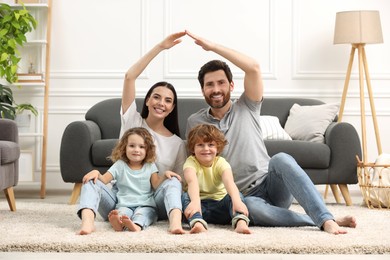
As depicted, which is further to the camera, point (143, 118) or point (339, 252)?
point (143, 118)

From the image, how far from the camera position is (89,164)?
4.67m

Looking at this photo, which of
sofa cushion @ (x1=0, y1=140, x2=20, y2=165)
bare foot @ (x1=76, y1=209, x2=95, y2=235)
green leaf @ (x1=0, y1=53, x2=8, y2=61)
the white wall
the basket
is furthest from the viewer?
the white wall

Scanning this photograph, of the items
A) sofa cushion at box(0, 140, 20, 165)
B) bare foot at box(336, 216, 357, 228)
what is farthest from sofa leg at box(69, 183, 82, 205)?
bare foot at box(336, 216, 357, 228)

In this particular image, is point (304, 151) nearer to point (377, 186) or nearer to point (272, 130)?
point (272, 130)

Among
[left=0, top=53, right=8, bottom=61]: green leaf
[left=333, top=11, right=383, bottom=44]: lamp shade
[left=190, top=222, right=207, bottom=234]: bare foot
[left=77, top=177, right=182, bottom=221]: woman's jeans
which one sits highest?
[left=333, top=11, right=383, bottom=44]: lamp shade

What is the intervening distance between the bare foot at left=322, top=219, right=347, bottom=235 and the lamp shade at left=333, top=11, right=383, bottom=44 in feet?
8.68

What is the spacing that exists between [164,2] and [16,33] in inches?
48.1

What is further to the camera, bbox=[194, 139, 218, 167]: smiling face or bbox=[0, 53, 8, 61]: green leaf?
bbox=[0, 53, 8, 61]: green leaf

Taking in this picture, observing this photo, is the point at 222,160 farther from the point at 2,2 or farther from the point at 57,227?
the point at 2,2

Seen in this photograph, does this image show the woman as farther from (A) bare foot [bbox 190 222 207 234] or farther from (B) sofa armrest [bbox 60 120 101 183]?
(B) sofa armrest [bbox 60 120 101 183]

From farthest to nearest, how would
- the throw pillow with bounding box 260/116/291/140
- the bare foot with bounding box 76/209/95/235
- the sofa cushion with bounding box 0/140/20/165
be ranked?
the throw pillow with bounding box 260/116/291/140 → the sofa cushion with bounding box 0/140/20/165 → the bare foot with bounding box 76/209/95/235

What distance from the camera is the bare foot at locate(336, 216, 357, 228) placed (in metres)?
3.20

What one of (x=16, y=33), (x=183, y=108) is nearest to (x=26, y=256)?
(x=183, y=108)

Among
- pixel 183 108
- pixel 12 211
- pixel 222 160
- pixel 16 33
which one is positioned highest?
pixel 16 33
